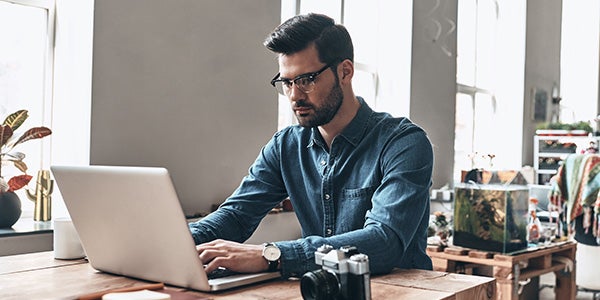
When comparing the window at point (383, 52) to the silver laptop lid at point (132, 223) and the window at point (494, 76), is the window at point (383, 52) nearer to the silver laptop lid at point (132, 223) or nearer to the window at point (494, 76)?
the window at point (494, 76)

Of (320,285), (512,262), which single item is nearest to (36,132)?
(320,285)

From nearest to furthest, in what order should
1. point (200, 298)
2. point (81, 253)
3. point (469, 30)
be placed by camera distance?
point (200, 298) < point (81, 253) < point (469, 30)

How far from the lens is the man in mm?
1632

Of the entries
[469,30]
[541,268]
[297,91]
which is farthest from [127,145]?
[469,30]

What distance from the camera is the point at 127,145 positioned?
9.38 feet

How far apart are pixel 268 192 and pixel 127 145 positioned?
98cm

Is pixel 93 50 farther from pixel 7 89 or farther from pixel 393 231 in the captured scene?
pixel 393 231

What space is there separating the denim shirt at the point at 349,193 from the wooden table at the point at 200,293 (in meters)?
0.08

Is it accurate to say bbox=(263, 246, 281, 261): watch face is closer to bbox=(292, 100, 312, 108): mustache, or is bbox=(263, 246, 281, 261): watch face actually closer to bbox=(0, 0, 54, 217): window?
bbox=(292, 100, 312, 108): mustache

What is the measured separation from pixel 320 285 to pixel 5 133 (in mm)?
1600

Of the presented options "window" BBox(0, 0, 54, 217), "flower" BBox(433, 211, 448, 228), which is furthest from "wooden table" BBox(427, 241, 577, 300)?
"window" BBox(0, 0, 54, 217)

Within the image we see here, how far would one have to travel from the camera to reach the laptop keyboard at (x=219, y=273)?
1.49 meters

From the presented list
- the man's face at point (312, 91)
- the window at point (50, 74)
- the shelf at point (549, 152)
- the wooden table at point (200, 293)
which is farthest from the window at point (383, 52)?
the wooden table at point (200, 293)

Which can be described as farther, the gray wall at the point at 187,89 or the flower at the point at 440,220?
the flower at the point at 440,220
